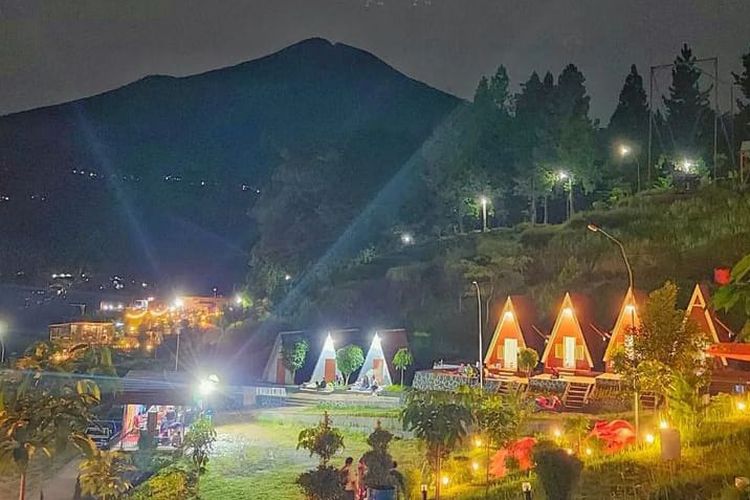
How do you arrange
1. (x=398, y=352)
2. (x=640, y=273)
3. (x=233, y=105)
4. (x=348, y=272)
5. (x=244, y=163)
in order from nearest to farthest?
(x=398, y=352), (x=640, y=273), (x=348, y=272), (x=244, y=163), (x=233, y=105)

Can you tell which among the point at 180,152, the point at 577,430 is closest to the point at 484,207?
the point at 577,430

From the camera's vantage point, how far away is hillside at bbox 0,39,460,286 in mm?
79812

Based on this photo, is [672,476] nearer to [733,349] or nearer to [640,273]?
[733,349]

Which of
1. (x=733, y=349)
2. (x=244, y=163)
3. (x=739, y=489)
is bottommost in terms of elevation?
(x=739, y=489)

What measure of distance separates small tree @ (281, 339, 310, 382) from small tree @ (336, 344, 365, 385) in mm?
2072

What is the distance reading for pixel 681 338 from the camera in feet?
43.0

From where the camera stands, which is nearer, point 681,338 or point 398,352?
point 681,338

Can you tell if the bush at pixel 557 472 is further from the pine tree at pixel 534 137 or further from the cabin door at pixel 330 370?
the pine tree at pixel 534 137

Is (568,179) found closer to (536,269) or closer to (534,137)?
(534,137)

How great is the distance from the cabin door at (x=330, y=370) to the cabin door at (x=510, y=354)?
712 cm

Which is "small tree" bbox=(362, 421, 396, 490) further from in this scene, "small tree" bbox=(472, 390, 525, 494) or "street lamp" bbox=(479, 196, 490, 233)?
"street lamp" bbox=(479, 196, 490, 233)

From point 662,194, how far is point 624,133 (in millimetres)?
7140

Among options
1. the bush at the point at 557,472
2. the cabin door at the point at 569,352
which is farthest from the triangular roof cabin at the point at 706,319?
the bush at the point at 557,472

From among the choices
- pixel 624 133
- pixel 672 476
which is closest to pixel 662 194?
pixel 624 133
